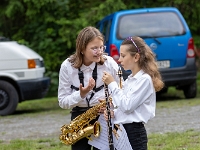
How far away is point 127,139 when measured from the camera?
15.4ft

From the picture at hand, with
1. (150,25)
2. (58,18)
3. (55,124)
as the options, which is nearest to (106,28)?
(150,25)

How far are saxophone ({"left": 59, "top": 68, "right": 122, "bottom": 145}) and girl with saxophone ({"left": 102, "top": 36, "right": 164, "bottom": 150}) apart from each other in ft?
0.94

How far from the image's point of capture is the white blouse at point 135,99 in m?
4.55

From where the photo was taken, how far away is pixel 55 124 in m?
9.88

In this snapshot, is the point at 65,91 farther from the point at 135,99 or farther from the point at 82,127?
the point at 135,99

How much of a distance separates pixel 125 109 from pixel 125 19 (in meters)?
7.93

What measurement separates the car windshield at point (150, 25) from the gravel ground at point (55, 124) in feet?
6.08

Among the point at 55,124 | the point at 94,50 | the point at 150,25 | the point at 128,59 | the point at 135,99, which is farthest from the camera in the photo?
the point at 150,25

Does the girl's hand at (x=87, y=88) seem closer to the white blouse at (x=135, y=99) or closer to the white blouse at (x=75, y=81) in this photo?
the white blouse at (x=75, y=81)

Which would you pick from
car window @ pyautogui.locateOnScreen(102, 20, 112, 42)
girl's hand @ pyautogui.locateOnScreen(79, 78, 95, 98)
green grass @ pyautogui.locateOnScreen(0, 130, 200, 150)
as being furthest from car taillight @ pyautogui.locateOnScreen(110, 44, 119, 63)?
girl's hand @ pyautogui.locateOnScreen(79, 78, 95, 98)

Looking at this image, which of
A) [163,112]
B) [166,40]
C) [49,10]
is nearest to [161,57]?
[166,40]

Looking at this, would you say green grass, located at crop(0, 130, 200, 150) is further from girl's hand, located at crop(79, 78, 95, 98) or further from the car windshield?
the car windshield

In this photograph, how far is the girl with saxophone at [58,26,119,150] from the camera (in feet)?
16.4

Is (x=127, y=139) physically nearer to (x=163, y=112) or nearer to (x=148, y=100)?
(x=148, y=100)
